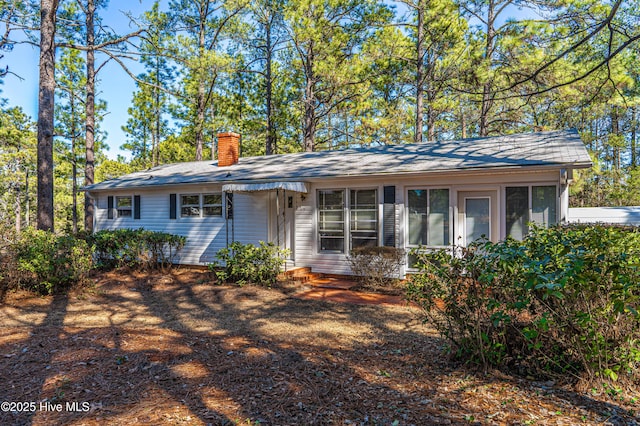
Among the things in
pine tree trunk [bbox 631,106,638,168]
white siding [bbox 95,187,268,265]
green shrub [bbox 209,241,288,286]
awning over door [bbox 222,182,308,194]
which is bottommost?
green shrub [bbox 209,241,288,286]

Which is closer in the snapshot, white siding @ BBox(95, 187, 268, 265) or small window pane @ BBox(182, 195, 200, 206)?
white siding @ BBox(95, 187, 268, 265)

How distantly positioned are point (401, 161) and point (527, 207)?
9.94 feet

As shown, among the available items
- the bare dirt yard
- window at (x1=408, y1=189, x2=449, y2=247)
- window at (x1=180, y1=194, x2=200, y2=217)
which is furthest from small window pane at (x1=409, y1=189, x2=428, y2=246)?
window at (x1=180, y1=194, x2=200, y2=217)

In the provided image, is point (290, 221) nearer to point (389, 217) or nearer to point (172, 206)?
point (389, 217)

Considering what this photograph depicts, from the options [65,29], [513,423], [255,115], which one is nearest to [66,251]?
[513,423]

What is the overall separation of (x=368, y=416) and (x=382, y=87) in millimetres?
17505

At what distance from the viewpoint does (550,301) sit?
11.3ft

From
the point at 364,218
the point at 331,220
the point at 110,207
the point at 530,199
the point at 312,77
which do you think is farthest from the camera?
the point at 312,77

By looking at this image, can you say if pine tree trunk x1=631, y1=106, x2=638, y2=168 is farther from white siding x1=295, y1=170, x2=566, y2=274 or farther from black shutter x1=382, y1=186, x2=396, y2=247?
black shutter x1=382, y1=186, x2=396, y2=247

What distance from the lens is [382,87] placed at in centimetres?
1833

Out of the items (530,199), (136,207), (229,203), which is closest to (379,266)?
(530,199)

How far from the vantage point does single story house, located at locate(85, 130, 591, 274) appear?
791 centimetres

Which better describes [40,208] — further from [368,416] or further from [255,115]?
[255,115]

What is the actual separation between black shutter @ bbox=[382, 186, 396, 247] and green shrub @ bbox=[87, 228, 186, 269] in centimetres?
582
